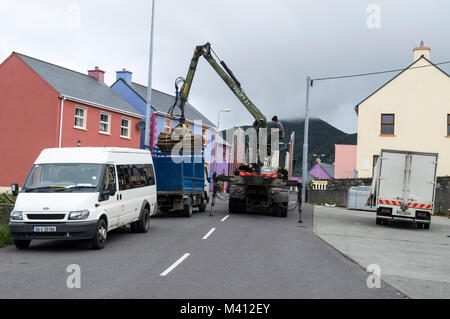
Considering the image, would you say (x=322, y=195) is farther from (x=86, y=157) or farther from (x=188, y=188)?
(x=86, y=157)

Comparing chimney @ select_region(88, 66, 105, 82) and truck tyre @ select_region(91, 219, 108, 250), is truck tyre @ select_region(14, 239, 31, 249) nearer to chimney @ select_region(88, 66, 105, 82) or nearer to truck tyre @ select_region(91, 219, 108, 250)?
truck tyre @ select_region(91, 219, 108, 250)

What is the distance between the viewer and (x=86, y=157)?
35.9 feet

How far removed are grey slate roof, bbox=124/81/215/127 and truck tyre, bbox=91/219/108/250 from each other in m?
28.2

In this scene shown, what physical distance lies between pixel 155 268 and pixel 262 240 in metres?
4.80

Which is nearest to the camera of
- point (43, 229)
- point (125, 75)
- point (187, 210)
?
point (43, 229)

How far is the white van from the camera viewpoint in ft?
31.0

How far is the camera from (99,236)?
10.0m

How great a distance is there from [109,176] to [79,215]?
1.60 meters

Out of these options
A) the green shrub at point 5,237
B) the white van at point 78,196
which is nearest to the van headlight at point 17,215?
the white van at point 78,196

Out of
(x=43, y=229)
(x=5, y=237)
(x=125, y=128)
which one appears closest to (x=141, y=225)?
(x=5, y=237)

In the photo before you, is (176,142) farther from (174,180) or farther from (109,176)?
(109,176)

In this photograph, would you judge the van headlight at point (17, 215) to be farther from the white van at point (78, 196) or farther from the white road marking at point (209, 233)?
the white road marking at point (209, 233)

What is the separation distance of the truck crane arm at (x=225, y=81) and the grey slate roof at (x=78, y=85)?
12661 millimetres
